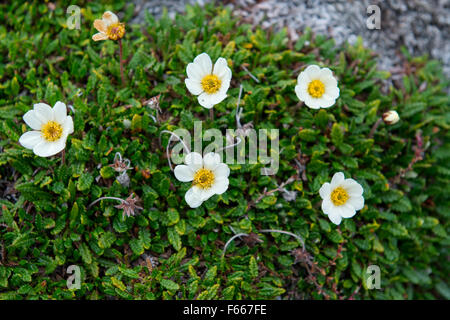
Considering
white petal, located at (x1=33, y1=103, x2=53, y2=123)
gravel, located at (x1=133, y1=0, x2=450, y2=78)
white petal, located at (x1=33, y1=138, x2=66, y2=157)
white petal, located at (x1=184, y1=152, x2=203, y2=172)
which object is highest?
gravel, located at (x1=133, y1=0, x2=450, y2=78)

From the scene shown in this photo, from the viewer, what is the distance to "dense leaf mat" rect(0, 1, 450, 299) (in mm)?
2764

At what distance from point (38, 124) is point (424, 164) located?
311 cm

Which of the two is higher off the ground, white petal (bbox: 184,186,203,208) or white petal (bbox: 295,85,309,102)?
white petal (bbox: 295,85,309,102)

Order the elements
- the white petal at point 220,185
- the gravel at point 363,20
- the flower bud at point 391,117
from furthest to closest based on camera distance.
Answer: the gravel at point 363,20 → the flower bud at point 391,117 → the white petal at point 220,185

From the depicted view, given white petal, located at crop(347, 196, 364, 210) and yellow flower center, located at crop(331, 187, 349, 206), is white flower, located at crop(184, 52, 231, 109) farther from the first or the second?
white petal, located at crop(347, 196, 364, 210)

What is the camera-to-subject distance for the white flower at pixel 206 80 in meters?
2.71

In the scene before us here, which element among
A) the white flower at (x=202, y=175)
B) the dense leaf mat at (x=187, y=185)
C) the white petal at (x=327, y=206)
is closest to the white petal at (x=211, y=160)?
the white flower at (x=202, y=175)

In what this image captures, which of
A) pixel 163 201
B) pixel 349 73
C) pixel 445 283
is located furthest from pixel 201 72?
pixel 445 283

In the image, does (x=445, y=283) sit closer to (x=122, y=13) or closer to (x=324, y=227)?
(x=324, y=227)

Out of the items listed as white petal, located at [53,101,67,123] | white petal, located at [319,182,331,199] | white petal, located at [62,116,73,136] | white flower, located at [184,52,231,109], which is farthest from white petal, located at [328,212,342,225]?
white petal, located at [53,101,67,123]

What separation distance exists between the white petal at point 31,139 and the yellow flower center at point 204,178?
1.09m

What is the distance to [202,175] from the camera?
8.64 ft

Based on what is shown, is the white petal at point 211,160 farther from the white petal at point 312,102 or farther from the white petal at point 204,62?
the white petal at point 312,102

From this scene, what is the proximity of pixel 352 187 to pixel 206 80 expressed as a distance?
4.17ft
